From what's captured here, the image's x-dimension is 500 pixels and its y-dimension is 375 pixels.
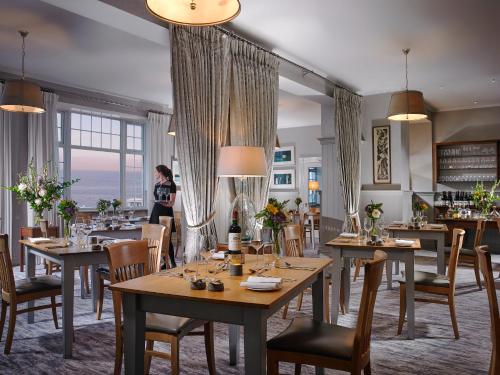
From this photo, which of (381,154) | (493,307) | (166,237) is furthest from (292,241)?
(381,154)

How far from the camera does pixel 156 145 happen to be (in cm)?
1011

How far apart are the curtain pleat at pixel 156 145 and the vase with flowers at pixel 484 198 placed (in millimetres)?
6752

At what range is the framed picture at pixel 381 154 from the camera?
878 centimetres

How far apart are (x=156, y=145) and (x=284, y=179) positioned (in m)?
4.51

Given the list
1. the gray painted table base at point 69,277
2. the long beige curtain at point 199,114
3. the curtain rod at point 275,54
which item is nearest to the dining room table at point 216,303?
the gray painted table base at point 69,277

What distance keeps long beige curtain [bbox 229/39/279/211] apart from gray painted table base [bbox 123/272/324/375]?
316cm

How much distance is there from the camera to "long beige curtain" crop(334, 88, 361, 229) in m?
8.12

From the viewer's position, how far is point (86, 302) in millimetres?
5211

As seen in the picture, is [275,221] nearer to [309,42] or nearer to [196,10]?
[196,10]

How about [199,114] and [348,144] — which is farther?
[348,144]

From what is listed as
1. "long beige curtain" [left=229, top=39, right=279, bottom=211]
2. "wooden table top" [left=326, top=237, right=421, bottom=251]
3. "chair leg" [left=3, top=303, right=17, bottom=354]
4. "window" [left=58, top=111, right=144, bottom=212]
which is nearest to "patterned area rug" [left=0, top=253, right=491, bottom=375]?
"chair leg" [left=3, top=303, right=17, bottom=354]

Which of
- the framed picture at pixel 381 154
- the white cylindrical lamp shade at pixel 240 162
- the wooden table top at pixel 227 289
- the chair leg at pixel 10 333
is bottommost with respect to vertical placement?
the chair leg at pixel 10 333

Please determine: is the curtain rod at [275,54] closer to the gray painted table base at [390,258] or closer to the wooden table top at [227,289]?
the gray painted table base at [390,258]

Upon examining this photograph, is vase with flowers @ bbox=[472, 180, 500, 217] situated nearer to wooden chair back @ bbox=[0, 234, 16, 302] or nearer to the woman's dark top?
the woman's dark top
